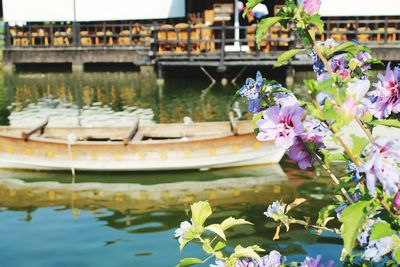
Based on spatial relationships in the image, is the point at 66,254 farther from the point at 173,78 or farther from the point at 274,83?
the point at 173,78

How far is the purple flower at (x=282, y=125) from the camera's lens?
188cm

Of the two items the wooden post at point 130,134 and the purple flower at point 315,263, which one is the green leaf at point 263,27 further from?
the wooden post at point 130,134

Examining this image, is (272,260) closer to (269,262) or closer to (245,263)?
(269,262)

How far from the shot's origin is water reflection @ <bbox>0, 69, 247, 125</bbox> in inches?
797

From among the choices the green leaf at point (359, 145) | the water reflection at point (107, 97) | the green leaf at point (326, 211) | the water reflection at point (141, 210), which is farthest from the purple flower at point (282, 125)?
the water reflection at point (107, 97)

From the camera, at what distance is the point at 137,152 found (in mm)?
12484

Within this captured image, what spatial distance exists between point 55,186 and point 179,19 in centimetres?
2018

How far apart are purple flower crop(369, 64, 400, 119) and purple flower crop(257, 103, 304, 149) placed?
19.0 inches

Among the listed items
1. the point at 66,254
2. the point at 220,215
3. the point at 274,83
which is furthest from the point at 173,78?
the point at 274,83

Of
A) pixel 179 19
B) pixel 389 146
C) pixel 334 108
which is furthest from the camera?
pixel 179 19

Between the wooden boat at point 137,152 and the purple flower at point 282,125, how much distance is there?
10521mm

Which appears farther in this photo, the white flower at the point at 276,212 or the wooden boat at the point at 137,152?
the wooden boat at the point at 137,152

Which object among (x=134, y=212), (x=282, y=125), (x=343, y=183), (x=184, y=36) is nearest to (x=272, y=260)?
(x=343, y=183)

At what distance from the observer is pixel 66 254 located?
8875mm
